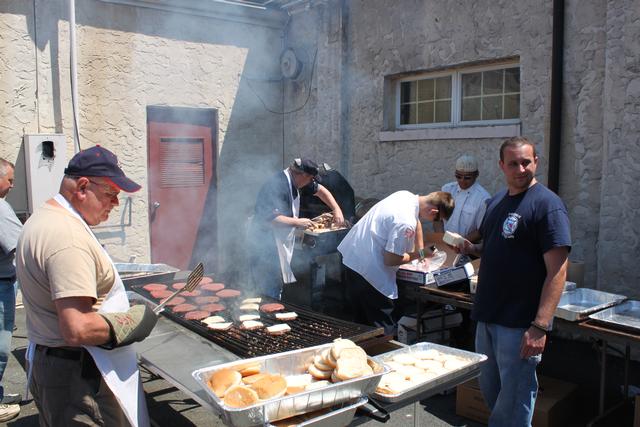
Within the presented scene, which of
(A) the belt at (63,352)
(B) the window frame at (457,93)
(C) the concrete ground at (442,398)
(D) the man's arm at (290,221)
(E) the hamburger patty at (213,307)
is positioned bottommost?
(C) the concrete ground at (442,398)

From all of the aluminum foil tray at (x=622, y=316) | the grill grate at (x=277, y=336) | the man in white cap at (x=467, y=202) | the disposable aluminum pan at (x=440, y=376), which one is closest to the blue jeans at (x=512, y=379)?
the disposable aluminum pan at (x=440, y=376)

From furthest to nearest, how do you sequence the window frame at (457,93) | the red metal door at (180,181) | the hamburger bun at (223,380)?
the red metal door at (180,181)
the window frame at (457,93)
the hamburger bun at (223,380)

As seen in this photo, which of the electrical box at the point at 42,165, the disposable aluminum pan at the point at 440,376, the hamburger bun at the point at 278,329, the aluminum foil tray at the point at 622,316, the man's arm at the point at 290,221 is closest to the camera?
the disposable aluminum pan at the point at 440,376

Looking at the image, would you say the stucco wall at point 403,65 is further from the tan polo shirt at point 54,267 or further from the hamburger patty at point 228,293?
the tan polo shirt at point 54,267

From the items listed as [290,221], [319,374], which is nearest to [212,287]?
[290,221]

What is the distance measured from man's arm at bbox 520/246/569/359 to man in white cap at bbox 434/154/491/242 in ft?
7.40

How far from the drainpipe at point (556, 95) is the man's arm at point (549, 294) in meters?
2.79

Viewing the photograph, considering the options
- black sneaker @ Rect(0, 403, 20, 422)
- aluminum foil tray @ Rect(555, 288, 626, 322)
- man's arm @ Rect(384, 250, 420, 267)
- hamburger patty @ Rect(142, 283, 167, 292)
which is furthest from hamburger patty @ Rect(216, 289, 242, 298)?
aluminum foil tray @ Rect(555, 288, 626, 322)

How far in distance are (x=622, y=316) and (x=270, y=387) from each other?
279 centimetres

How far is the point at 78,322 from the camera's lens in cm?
219

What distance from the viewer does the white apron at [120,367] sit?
239 centimetres

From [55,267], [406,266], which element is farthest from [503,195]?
[55,267]

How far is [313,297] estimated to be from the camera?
5.57 metres

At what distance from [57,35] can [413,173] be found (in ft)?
16.0
